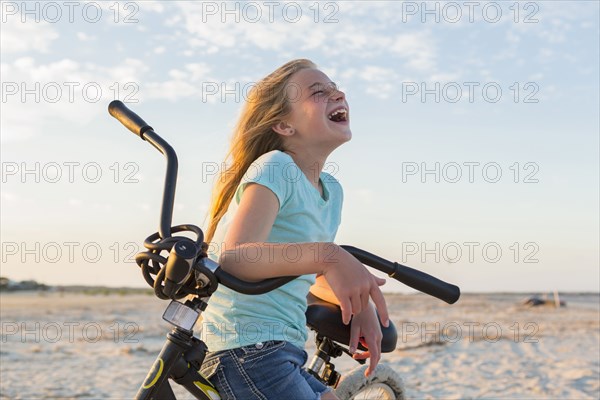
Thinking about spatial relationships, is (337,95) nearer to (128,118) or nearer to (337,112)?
(337,112)

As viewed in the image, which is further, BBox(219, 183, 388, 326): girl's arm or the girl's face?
the girl's face

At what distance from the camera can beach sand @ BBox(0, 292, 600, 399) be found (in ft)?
21.8

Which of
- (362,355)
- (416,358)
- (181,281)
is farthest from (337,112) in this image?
(416,358)

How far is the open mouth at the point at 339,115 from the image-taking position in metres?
2.39

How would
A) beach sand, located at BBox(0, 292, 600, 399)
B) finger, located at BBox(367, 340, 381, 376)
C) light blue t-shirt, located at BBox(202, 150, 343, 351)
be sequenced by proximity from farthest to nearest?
1. beach sand, located at BBox(0, 292, 600, 399)
2. finger, located at BBox(367, 340, 381, 376)
3. light blue t-shirt, located at BBox(202, 150, 343, 351)

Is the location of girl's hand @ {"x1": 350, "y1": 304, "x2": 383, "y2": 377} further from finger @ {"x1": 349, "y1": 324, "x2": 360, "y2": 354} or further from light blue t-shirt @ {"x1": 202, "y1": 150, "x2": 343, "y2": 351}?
light blue t-shirt @ {"x1": 202, "y1": 150, "x2": 343, "y2": 351}

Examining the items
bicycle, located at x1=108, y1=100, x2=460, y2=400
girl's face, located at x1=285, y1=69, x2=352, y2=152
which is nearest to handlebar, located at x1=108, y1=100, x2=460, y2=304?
bicycle, located at x1=108, y1=100, x2=460, y2=400

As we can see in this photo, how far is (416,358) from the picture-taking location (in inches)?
338

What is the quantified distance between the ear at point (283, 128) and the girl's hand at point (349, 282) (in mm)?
885

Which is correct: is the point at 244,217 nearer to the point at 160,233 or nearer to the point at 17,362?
the point at 160,233

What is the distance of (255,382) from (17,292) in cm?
2609

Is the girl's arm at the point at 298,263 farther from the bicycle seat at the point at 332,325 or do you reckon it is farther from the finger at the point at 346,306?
the bicycle seat at the point at 332,325

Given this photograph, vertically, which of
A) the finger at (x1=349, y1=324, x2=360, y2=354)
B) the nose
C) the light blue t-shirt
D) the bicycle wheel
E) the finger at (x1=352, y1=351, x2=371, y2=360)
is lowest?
the bicycle wheel

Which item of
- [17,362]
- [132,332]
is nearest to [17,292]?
[132,332]
